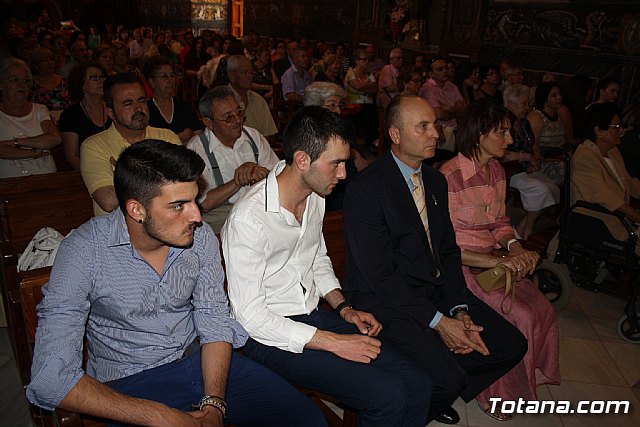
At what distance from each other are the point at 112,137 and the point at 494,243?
84.6 inches

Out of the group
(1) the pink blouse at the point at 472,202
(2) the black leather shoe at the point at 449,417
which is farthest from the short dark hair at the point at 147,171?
(2) the black leather shoe at the point at 449,417

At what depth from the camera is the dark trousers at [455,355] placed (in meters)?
2.18

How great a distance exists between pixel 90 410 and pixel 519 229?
159 inches

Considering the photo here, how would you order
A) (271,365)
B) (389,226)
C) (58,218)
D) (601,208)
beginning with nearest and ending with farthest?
(271,365), (389,226), (58,218), (601,208)

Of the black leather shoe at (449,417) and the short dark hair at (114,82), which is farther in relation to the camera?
the short dark hair at (114,82)

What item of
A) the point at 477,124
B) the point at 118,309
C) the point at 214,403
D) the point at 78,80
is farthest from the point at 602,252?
the point at 78,80

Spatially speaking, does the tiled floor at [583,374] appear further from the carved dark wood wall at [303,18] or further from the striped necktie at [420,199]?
the carved dark wood wall at [303,18]

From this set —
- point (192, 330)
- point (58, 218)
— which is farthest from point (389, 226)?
point (58, 218)

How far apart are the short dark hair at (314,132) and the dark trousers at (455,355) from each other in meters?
0.81

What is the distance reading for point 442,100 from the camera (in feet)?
22.1

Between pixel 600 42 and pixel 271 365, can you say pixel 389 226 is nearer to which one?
pixel 271 365

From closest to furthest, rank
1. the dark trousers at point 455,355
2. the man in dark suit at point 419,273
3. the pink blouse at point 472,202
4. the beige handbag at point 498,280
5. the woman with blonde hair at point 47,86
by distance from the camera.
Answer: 1. the dark trousers at point 455,355
2. the man in dark suit at point 419,273
3. the beige handbag at point 498,280
4. the pink blouse at point 472,202
5. the woman with blonde hair at point 47,86

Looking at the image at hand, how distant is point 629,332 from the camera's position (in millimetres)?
3420

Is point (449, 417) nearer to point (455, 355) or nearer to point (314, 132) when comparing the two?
point (455, 355)
